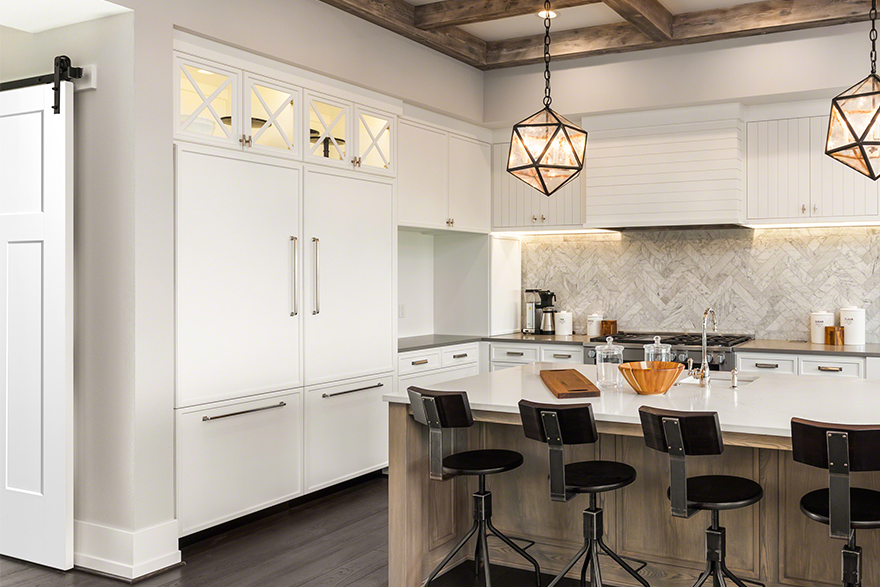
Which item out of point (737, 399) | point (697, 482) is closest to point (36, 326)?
point (697, 482)

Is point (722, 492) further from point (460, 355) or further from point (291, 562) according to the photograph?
point (460, 355)

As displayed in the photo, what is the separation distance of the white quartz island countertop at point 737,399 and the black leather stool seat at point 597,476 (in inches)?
9.7

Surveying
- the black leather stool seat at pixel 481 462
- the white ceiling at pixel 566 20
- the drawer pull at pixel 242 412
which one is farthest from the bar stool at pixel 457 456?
the white ceiling at pixel 566 20

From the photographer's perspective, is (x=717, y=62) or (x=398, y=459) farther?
(x=717, y=62)

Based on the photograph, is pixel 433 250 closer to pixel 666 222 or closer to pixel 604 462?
pixel 666 222

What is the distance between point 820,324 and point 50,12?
196 inches

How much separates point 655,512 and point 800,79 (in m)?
3.30

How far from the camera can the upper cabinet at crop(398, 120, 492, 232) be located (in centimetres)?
552

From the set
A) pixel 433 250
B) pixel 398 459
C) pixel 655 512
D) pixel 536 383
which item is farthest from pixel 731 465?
pixel 433 250

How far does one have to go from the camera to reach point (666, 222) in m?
5.68

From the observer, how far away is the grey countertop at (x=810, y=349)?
498 centimetres

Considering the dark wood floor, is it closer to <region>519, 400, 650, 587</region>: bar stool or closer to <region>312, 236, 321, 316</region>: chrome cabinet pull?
<region>519, 400, 650, 587</region>: bar stool

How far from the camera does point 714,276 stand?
19.8ft

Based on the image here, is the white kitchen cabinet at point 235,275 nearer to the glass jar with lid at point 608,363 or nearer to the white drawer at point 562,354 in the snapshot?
the glass jar with lid at point 608,363
